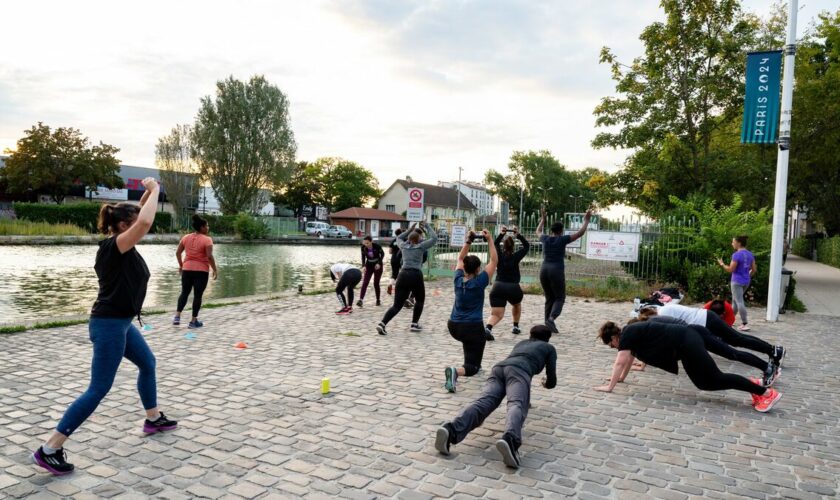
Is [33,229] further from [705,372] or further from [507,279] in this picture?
[705,372]

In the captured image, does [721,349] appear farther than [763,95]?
No

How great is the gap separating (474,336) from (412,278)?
3.08 metres

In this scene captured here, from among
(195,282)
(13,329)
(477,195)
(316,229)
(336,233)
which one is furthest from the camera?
(477,195)

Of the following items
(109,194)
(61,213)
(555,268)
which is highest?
(109,194)

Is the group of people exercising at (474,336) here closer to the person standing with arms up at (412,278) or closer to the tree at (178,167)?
the person standing with arms up at (412,278)

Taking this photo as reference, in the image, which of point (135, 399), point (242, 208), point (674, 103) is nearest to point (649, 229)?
point (674, 103)

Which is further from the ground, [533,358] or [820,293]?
[533,358]

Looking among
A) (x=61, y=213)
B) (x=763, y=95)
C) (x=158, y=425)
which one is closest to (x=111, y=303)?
(x=158, y=425)

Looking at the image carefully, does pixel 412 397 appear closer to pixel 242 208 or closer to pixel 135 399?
pixel 135 399

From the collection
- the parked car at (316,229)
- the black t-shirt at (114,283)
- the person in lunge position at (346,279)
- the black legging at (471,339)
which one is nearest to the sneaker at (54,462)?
the black t-shirt at (114,283)

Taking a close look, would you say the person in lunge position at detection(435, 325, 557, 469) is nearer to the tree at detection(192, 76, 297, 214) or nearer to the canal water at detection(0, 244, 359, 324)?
the canal water at detection(0, 244, 359, 324)

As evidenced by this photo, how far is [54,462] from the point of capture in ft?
12.8

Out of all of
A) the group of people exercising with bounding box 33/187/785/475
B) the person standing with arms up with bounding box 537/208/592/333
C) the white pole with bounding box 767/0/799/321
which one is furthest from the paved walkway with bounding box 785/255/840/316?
the group of people exercising with bounding box 33/187/785/475

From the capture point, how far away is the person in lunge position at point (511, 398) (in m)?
4.28
